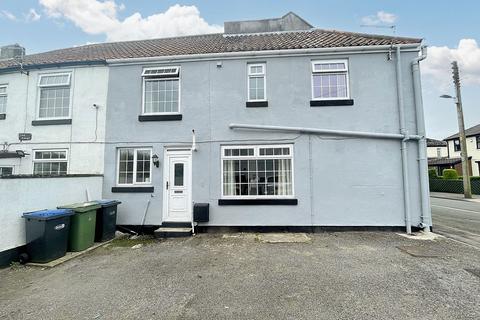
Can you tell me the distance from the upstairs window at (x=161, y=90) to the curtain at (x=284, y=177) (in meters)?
3.94

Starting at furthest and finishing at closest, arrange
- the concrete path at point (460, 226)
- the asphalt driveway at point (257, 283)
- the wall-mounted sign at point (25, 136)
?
1. the wall-mounted sign at point (25, 136)
2. the concrete path at point (460, 226)
3. the asphalt driveway at point (257, 283)

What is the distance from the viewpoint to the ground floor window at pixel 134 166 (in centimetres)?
783

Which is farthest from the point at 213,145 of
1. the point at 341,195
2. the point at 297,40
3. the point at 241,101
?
the point at 297,40

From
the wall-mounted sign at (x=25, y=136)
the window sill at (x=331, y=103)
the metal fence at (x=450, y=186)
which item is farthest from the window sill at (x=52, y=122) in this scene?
the metal fence at (x=450, y=186)

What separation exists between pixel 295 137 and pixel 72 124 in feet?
24.6

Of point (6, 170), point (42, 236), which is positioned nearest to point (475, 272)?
point (42, 236)

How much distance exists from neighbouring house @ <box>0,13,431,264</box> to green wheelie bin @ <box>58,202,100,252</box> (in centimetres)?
125

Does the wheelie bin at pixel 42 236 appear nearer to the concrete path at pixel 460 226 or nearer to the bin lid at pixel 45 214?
the bin lid at pixel 45 214

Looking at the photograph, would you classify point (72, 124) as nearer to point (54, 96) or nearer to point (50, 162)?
point (54, 96)

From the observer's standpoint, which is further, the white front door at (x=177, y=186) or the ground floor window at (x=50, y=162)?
the ground floor window at (x=50, y=162)

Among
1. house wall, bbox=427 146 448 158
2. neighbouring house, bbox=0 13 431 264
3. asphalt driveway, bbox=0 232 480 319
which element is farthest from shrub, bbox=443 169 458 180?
house wall, bbox=427 146 448 158

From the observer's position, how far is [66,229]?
5.58 m

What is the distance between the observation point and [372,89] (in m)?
7.45

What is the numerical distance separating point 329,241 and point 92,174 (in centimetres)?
738
